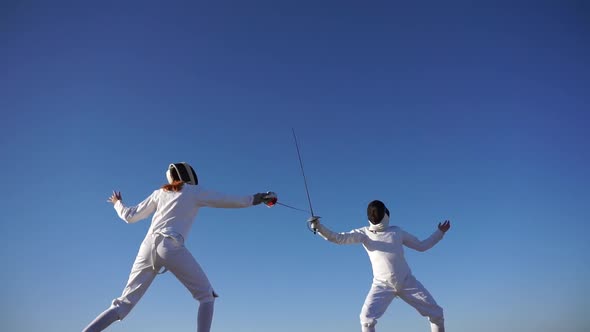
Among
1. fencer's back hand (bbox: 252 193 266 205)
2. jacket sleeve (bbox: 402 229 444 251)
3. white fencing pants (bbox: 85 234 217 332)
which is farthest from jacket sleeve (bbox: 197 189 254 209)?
jacket sleeve (bbox: 402 229 444 251)

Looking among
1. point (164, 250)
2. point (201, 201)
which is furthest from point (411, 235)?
point (164, 250)

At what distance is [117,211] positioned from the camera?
7.21 meters

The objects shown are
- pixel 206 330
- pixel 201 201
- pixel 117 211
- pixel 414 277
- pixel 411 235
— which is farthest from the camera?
pixel 411 235

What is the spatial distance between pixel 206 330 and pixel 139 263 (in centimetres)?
129

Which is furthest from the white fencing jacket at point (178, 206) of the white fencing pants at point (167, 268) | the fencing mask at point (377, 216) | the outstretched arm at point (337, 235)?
the fencing mask at point (377, 216)

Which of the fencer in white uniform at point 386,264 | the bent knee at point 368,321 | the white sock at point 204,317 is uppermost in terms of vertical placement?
the fencer in white uniform at point 386,264

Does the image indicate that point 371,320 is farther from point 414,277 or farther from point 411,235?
point 411,235

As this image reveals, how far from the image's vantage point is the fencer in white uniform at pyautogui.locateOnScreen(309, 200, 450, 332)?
7.31 metres

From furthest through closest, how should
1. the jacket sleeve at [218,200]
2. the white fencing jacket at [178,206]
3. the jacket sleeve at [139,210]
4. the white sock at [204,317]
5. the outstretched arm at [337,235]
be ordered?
the outstretched arm at [337,235] < the jacket sleeve at [139,210] < the jacket sleeve at [218,200] < the white fencing jacket at [178,206] < the white sock at [204,317]

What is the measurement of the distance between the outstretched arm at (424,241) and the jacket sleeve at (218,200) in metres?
3.19

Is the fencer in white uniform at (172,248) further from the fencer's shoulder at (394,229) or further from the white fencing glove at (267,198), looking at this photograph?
the fencer's shoulder at (394,229)

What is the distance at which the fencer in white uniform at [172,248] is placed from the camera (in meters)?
5.99

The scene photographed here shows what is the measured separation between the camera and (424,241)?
830 cm

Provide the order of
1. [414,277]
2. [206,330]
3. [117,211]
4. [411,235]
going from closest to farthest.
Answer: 1. [206,330]
2. [117,211]
3. [414,277]
4. [411,235]
